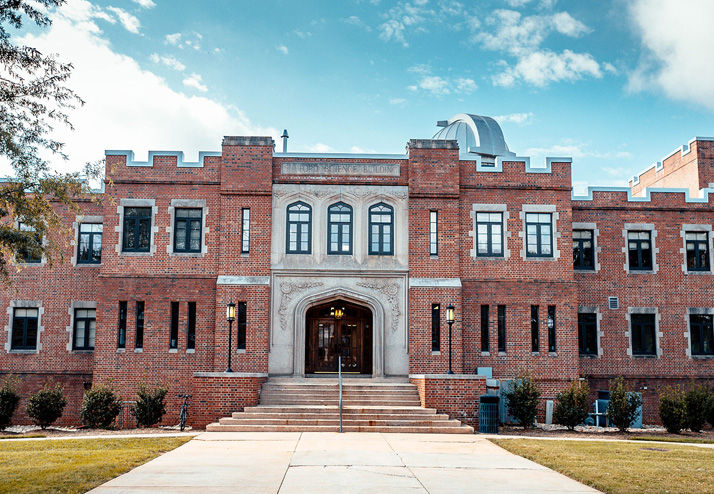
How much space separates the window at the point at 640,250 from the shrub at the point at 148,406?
1644cm

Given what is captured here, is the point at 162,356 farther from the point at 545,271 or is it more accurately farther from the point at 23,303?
the point at 545,271

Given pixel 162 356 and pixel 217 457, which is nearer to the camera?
pixel 217 457

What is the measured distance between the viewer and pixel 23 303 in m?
22.5

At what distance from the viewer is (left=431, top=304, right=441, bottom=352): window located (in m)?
20.8

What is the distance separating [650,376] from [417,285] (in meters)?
9.08

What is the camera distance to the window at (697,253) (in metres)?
23.7

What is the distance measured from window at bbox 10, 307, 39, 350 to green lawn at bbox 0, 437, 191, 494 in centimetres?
846

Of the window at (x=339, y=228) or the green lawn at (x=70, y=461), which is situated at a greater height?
the window at (x=339, y=228)

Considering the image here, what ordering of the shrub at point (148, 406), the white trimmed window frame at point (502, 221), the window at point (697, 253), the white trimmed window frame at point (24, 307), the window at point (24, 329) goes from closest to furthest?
the shrub at point (148, 406) < the white trimmed window frame at point (502, 221) < the white trimmed window frame at point (24, 307) < the window at point (24, 329) < the window at point (697, 253)

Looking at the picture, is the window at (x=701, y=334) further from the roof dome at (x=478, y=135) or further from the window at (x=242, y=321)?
the window at (x=242, y=321)

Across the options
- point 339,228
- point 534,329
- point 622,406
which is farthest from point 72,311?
point 622,406

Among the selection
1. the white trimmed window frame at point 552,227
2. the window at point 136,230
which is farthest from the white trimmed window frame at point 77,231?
the white trimmed window frame at point 552,227

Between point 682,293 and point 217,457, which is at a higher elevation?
→ point 682,293

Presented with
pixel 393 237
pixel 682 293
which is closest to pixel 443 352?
pixel 393 237
